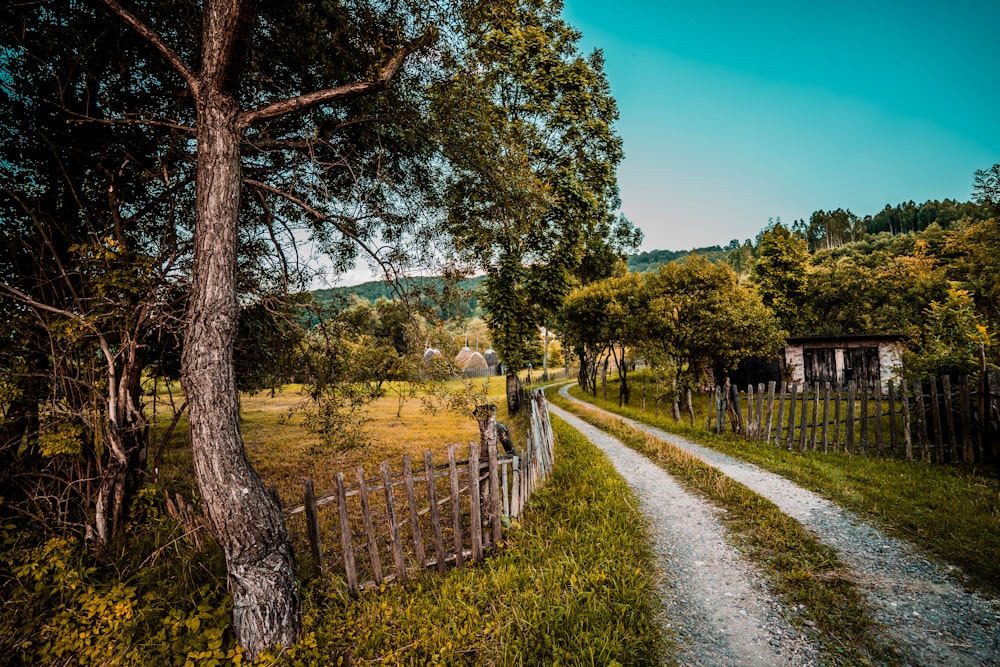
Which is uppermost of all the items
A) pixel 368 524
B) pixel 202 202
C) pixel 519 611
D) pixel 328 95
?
pixel 328 95

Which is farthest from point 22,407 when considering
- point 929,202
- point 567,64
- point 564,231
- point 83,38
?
point 929,202

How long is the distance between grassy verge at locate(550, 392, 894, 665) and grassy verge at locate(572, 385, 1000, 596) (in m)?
1.23

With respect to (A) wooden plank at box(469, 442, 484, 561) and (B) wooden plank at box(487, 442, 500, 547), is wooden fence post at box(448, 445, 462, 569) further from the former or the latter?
(B) wooden plank at box(487, 442, 500, 547)

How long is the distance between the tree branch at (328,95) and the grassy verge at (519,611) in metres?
5.08

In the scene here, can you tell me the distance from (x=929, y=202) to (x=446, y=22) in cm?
Result: 14093

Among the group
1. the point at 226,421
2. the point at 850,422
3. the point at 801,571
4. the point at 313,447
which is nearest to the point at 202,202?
the point at 226,421

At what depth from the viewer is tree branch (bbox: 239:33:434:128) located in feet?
13.0

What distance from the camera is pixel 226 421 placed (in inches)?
144

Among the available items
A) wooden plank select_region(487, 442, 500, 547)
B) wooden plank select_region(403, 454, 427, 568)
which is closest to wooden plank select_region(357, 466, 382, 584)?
wooden plank select_region(403, 454, 427, 568)

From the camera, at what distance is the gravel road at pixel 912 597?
3344 millimetres

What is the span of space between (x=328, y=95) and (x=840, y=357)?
107 feet

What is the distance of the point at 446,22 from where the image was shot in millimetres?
5160

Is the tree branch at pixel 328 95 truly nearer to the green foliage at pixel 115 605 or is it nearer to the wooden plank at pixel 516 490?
the green foliage at pixel 115 605

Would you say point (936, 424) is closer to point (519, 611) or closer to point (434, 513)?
point (519, 611)
